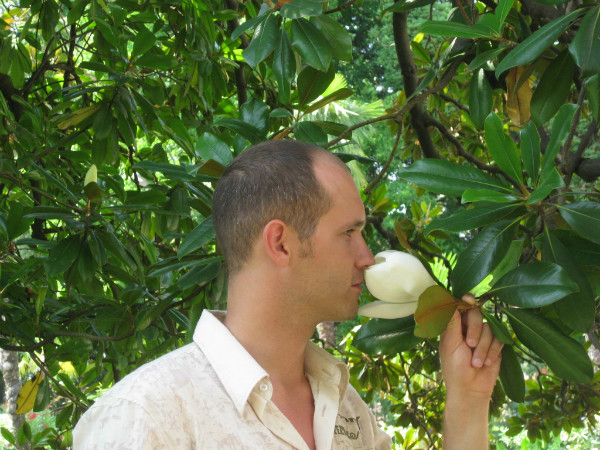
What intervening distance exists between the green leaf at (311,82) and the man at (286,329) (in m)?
0.31

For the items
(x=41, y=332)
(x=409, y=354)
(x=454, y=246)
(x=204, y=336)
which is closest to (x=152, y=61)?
(x=41, y=332)

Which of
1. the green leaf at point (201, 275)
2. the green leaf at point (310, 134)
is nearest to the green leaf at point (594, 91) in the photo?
the green leaf at point (310, 134)

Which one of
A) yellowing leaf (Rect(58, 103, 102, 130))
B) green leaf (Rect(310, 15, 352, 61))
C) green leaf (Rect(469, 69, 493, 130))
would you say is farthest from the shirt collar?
yellowing leaf (Rect(58, 103, 102, 130))

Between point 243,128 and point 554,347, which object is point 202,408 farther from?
point 243,128

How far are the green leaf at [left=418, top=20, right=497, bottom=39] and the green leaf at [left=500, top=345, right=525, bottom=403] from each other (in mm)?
565

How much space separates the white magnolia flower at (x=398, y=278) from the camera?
1168mm

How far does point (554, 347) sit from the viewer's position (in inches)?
44.9

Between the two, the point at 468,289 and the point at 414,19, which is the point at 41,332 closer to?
the point at 468,289

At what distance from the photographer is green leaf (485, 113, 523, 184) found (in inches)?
46.5

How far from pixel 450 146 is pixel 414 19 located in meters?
12.4

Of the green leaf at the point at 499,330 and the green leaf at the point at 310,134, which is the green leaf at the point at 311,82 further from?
the green leaf at the point at 499,330

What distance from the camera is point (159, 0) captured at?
2451mm

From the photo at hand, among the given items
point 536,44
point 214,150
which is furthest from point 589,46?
point 214,150

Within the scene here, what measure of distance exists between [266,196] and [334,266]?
0.18m
